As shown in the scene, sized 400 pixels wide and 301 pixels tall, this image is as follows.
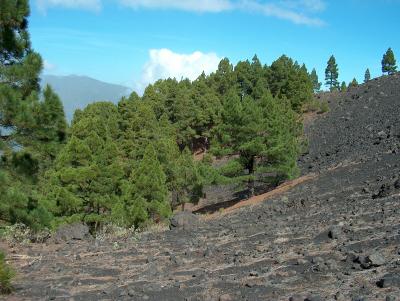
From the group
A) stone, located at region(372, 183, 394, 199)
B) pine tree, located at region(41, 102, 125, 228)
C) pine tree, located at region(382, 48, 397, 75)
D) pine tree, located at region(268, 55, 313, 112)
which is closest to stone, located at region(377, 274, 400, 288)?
stone, located at region(372, 183, 394, 199)

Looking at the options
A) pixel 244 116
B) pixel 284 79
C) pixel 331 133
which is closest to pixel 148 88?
pixel 284 79

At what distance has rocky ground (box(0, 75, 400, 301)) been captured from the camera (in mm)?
7723

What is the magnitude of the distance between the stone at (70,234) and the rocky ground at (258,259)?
75cm

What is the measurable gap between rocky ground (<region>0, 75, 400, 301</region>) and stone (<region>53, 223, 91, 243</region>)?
0.75m

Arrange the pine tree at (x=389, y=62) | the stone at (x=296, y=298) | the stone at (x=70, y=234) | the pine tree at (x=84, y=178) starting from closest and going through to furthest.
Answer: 1. the stone at (x=296, y=298)
2. the stone at (x=70, y=234)
3. the pine tree at (x=84, y=178)
4. the pine tree at (x=389, y=62)

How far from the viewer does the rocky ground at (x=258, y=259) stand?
772 cm

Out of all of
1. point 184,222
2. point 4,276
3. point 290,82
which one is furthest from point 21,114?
point 290,82

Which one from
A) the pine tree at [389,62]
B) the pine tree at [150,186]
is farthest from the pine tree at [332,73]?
the pine tree at [150,186]

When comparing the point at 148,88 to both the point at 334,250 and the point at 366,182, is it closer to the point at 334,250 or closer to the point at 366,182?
the point at 366,182

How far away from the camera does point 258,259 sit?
33.6 feet

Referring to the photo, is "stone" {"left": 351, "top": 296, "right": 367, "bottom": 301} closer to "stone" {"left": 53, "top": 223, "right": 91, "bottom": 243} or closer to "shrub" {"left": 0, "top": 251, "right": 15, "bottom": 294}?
"shrub" {"left": 0, "top": 251, "right": 15, "bottom": 294}

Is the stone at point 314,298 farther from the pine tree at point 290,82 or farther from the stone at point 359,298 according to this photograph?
the pine tree at point 290,82

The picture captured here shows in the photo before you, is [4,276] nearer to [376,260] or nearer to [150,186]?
[376,260]

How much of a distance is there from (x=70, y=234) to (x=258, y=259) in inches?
390
